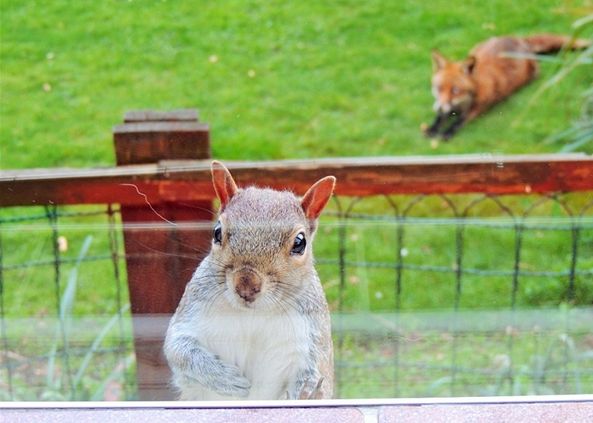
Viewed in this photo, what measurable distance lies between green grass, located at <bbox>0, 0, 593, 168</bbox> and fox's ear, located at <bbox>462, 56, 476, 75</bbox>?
0.18 meters

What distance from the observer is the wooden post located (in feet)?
2.78

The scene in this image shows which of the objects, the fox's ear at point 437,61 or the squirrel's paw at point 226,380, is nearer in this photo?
the squirrel's paw at point 226,380

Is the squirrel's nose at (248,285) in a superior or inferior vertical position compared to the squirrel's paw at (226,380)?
superior

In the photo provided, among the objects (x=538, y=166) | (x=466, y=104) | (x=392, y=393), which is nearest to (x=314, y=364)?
(x=392, y=393)

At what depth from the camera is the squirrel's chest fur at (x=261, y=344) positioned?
0.79 meters

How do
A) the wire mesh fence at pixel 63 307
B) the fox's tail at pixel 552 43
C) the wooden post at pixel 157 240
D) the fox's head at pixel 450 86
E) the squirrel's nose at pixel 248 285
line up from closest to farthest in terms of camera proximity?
the squirrel's nose at pixel 248 285
the wooden post at pixel 157 240
the wire mesh fence at pixel 63 307
the fox's head at pixel 450 86
the fox's tail at pixel 552 43

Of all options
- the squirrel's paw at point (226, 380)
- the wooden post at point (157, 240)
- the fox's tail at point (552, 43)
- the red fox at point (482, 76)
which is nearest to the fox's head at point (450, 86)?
the red fox at point (482, 76)

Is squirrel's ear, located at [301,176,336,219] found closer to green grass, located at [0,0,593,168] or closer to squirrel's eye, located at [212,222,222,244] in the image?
squirrel's eye, located at [212,222,222,244]

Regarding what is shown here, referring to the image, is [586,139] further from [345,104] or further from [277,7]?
[277,7]

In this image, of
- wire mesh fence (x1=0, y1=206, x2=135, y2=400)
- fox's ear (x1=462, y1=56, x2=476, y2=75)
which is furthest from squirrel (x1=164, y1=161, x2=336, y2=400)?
fox's ear (x1=462, y1=56, x2=476, y2=75)

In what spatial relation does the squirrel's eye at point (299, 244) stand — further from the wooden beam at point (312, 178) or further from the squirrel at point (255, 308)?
the wooden beam at point (312, 178)

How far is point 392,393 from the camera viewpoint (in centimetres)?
93

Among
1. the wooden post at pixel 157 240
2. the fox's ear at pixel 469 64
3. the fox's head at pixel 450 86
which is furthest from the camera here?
the fox's ear at pixel 469 64

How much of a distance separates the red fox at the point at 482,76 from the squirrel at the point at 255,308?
15.6 inches
